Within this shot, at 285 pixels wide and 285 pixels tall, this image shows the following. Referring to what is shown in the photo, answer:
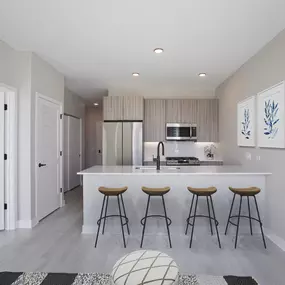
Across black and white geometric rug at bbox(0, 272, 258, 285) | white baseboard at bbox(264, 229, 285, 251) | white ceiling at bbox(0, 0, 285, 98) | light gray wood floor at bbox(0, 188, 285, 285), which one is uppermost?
white ceiling at bbox(0, 0, 285, 98)

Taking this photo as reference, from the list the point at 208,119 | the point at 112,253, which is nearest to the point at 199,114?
the point at 208,119

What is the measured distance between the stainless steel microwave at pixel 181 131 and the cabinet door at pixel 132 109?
0.76 meters

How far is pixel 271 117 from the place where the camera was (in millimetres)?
3182

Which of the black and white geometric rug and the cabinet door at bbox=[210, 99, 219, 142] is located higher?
the cabinet door at bbox=[210, 99, 219, 142]

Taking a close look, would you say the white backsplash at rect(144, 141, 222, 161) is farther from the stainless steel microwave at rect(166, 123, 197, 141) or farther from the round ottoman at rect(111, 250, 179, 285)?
the round ottoman at rect(111, 250, 179, 285)

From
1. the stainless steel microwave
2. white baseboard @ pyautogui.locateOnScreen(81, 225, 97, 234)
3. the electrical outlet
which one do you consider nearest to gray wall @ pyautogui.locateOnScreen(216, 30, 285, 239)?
the electrical outlet

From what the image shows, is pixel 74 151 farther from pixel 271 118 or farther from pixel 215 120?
pixel 271 118

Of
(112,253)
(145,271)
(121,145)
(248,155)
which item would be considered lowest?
(112,253)

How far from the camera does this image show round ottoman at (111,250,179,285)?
149 cm

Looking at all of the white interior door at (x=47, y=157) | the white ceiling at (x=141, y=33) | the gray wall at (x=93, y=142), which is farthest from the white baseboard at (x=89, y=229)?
the gray wall at (x=93, y=142)

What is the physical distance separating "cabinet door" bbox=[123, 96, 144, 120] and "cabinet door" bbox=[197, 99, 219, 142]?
1.45m

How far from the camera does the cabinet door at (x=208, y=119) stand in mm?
5898

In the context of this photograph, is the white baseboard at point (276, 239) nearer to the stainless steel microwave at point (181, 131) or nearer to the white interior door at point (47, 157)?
the stainless steel microwave at point (181, 131)

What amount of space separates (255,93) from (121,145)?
3.07 metres
